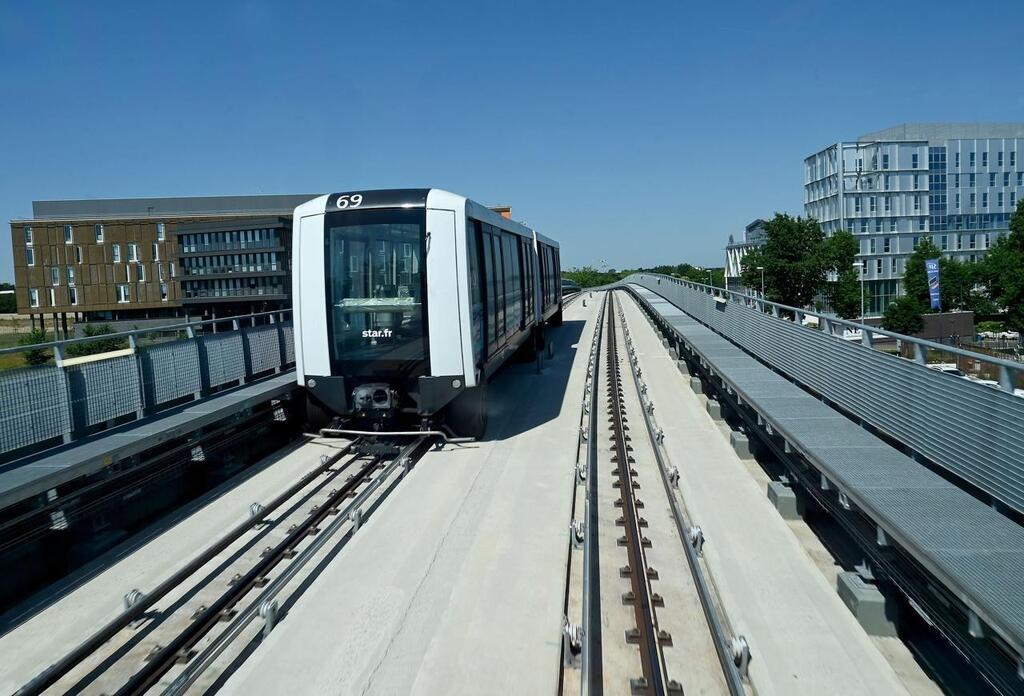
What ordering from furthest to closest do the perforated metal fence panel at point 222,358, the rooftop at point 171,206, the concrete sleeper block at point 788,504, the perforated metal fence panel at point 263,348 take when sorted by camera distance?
the rooftop at point 171,206 < the perforated metal fence panel at point 263,348 < the perforated metal fence panel at point 222,358 < the concrete sleeper block at point 788,504

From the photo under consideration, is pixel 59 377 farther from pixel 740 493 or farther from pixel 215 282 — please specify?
pixel 215 282

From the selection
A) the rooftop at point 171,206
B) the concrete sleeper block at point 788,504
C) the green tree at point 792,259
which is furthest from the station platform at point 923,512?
the rooftop at point 171,206

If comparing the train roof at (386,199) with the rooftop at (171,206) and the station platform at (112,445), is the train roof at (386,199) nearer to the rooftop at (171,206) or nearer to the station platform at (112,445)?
the station platform at (112,445)

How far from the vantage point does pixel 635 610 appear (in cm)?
534

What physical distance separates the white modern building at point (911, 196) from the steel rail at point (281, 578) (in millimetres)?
69238

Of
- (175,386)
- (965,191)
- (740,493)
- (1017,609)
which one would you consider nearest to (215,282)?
(175,386)

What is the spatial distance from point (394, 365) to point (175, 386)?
3097mm

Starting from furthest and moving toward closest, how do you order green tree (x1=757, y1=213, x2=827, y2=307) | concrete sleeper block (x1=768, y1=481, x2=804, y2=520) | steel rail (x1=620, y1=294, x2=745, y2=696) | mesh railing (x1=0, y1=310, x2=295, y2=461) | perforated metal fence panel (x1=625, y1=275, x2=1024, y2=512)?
green tree (x1=757, y1=213, x2=827, y2=307), concrete sleeper block (x1=768, y1=481, x2=804, y2=520), mesh railing (x1=0, y1=310, x2=295, y2=461), perforated metal fence panel (x1=625, y1=275, x2=1024, y2=512), steel rail (x1=620, y1=294, x2=745, y2=696)

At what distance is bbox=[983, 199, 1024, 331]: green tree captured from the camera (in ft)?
128

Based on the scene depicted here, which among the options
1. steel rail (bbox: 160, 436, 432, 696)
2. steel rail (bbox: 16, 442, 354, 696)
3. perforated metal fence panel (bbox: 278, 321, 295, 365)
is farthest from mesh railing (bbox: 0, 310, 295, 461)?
steel rail (bbox: 160, 436, 432, 696)

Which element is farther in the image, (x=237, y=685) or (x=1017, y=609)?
(x=237, y=685)

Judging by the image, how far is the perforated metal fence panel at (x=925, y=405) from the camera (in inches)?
192

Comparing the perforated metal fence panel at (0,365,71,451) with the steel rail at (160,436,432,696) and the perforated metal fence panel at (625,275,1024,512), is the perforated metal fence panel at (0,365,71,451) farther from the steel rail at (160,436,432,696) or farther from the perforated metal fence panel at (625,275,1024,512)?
the perforated metal fence panel at (625,275,1024,512)

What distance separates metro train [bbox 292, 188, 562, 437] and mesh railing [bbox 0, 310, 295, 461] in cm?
179
